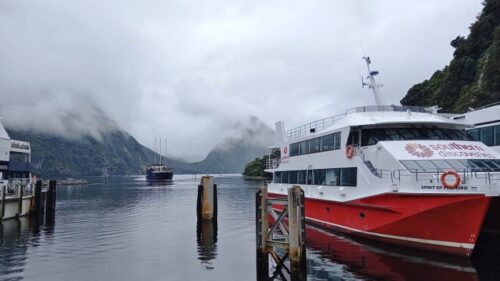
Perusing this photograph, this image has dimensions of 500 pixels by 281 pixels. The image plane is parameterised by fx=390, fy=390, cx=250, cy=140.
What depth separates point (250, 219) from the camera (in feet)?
121

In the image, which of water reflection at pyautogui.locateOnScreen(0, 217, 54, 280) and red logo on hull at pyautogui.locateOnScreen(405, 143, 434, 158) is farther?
red logo on hull at pyautogui.locateOnScreen(405, 143, 434, 158)

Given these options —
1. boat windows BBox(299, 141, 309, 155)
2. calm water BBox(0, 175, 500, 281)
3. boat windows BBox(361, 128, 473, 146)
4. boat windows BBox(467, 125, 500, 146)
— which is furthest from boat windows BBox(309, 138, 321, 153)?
boat windows BBox(467, 125, 500, 146)

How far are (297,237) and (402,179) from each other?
7086 mm

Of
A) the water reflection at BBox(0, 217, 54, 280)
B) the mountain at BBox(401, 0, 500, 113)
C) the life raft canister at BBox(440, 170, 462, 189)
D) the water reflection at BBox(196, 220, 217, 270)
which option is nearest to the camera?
the life raft canister at BBox(440, 170, 462, 189)

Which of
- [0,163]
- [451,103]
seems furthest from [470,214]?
[451,103]

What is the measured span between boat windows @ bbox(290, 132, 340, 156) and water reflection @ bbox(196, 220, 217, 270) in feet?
29.3

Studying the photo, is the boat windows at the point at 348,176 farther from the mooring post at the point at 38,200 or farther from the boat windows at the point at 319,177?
the mooring post at the point at 38,200

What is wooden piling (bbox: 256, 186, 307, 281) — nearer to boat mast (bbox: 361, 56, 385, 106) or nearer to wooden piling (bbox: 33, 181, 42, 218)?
boat mast (bbox: 361, 56, 385, 106)

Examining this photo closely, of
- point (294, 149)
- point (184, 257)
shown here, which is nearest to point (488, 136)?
point (294, 149)

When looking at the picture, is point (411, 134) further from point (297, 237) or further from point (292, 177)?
point (292, 177)

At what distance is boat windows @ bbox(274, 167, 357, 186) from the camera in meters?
23.0

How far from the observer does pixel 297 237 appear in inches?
595

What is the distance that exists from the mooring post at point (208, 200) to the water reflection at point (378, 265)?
13.7 meters

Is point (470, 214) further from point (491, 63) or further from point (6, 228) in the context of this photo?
point (491, 63)
